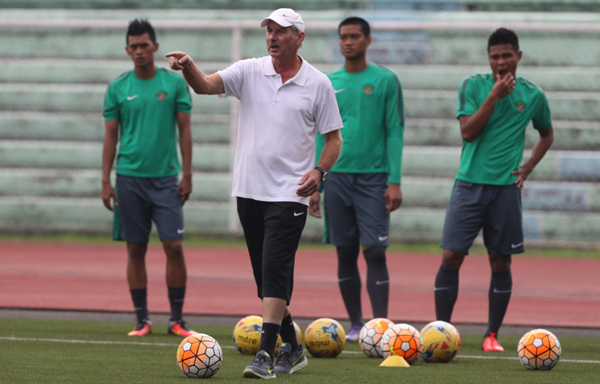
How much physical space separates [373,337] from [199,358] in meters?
1.59

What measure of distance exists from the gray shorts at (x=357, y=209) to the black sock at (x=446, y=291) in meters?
0.56

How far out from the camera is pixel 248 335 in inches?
276

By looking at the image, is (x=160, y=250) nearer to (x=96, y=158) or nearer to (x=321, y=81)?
(x=96, y=158)

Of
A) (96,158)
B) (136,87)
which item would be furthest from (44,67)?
(136,87)

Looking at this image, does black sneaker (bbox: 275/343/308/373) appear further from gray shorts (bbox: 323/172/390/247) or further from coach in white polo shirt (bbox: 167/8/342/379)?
gray shorts (bbox: 323/172/390/247)

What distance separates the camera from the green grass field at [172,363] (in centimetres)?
580

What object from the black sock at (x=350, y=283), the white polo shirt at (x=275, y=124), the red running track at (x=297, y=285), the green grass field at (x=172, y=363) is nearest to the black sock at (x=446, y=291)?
the green grass field at (x=172, y=363)

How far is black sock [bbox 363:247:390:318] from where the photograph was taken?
26.1 feet

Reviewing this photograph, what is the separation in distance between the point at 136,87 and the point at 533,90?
10.2 feet

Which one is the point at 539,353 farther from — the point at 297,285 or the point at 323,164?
the point at 297,285

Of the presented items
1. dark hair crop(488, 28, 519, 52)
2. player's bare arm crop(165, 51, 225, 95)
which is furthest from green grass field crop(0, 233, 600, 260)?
player's bare arm crop(165, 51, 225, 95)

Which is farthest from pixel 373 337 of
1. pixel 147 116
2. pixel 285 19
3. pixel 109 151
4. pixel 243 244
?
pixel 243 244

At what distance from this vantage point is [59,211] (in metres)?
18.1

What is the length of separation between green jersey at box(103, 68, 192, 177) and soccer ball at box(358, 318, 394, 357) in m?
2.21
